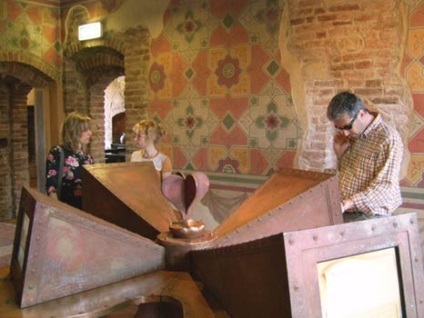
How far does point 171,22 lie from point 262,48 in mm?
1367

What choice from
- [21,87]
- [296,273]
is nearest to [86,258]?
[296,273]

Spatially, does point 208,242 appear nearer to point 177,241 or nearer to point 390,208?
point 177,241

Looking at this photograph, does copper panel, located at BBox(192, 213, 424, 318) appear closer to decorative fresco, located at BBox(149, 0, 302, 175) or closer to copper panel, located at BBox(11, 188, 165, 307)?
copper panel, located at BBox(11, 188, 165, 307)

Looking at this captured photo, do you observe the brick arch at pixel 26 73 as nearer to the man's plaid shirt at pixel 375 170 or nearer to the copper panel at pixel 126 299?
the man's plaid shirt at pixel 375 170

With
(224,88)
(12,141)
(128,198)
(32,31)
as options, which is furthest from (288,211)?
(12,141)

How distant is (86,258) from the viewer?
1.88 m

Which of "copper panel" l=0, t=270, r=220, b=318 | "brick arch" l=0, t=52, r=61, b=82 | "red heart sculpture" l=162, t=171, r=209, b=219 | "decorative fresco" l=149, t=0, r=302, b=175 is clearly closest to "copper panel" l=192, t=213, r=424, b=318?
"copper panel" l=0, t=270, r=220, b=318

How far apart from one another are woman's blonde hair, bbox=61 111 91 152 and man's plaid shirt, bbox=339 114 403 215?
188 centimetres

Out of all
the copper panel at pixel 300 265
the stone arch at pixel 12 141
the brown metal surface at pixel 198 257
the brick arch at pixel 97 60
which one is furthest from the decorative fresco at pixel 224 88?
the stone arch at pixel 12 141

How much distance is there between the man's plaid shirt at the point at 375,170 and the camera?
116 inches

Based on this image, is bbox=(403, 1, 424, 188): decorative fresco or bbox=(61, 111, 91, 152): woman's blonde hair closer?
bbox=(61, 111, 91, 152): woman's blonde hair

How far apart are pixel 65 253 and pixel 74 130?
1931mm

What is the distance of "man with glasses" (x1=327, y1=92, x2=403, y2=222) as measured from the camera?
2.96m

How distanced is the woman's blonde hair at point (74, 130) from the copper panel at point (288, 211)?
1.57 m
